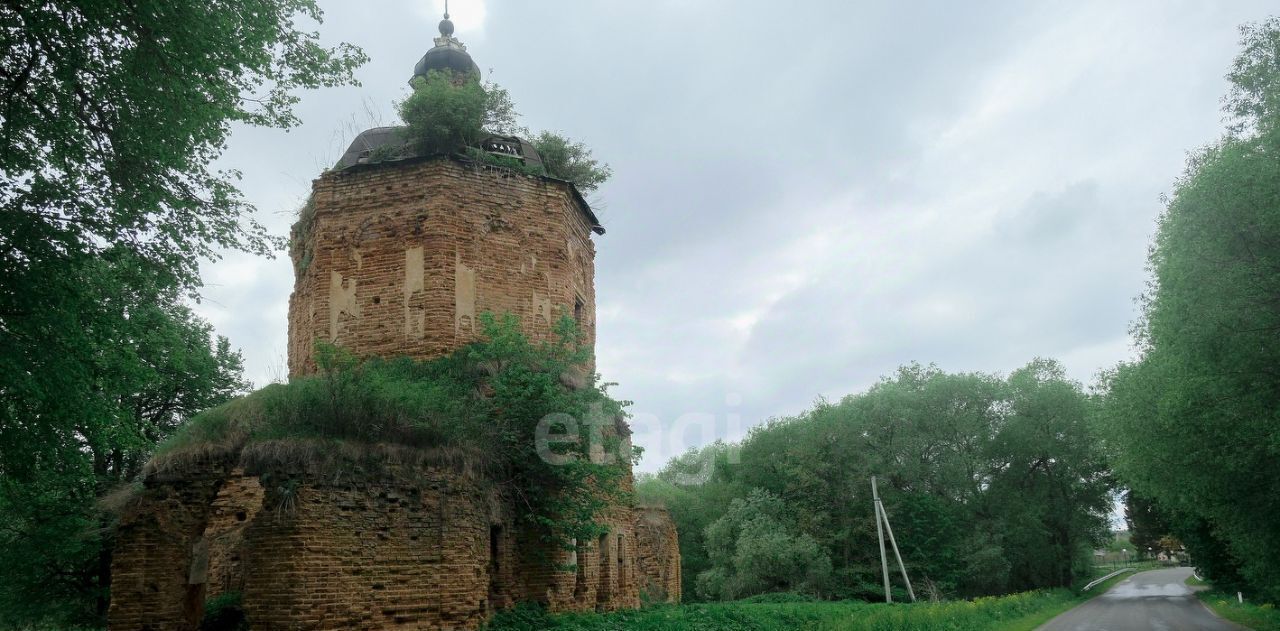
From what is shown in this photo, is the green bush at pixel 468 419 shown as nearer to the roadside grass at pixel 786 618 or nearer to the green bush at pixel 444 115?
the roadside grass at pixel 786 618

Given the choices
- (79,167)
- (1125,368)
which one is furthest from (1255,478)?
(79,167)

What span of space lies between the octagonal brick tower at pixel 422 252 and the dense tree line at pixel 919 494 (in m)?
18.6

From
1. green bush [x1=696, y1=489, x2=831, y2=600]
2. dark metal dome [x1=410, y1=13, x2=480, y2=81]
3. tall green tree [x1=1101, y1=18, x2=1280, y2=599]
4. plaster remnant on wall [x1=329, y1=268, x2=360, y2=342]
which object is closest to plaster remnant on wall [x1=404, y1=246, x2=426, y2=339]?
plaster remnant on wall [x1=329, y1=268, x2=360, y2=342]

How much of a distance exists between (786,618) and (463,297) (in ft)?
32.7

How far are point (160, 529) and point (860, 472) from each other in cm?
2800

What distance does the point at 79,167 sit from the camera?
33.9 feet

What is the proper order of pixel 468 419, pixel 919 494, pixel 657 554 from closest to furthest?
pixel 468 419
pixel 657 554
pixel 919 494

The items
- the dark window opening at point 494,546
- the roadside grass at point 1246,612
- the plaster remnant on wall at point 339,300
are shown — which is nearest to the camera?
the dark window opening at point 494,546

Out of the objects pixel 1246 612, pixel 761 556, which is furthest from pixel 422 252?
pixel 1246 612

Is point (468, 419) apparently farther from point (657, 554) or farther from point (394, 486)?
point (657, 554)

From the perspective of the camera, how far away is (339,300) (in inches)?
625

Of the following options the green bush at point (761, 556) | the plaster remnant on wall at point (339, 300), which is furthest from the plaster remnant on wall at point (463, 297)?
the green bush at point (761, 556)

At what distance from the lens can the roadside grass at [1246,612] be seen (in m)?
21.0

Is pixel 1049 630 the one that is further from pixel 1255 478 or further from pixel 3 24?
pixel 3 24
